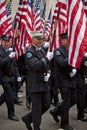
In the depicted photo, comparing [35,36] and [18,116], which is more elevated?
[35,36]

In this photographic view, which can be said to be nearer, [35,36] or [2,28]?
[35,36]

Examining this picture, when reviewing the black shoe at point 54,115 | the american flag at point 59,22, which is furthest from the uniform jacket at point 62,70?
the black shoe at point 54,115

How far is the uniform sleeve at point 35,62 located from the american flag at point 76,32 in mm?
472

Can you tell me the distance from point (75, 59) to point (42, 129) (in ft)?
6.66

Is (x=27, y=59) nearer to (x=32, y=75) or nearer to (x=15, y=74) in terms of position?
(x=32, y=75)

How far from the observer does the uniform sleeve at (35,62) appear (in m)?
7.61

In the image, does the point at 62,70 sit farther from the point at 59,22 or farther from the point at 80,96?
the point at 59,22

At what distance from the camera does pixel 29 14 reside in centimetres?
1116

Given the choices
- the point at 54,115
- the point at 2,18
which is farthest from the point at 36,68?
the point at 2,18

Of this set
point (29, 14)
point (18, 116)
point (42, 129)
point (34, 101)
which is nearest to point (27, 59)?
point (34, 101)

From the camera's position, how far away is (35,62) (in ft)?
25.1

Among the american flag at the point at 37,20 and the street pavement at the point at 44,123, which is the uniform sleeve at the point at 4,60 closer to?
the street pavement at the point at 44,123

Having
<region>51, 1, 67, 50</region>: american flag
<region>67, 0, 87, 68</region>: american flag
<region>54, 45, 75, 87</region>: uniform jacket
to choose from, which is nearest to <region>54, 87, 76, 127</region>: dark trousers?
<region>54, 45, 75, 87</region>: uniform jacket

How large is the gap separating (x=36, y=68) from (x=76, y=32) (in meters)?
0.96
